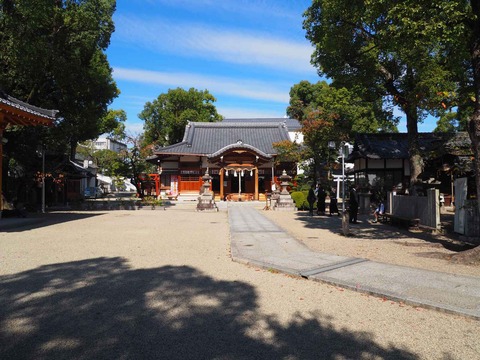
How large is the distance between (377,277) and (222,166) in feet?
85.5

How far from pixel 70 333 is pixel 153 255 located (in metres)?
3.94

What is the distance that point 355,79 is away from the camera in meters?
12.8

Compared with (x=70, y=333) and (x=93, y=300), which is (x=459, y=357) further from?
(x=93, y=300)

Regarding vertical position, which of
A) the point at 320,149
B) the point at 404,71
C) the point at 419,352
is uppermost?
the point at 404,71

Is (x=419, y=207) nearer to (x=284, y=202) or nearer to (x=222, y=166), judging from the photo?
(x=284, y=202)

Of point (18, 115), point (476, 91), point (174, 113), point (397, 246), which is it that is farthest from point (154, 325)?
point (174, 113)

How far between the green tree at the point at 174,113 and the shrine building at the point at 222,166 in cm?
822

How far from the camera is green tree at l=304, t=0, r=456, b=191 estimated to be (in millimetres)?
6958

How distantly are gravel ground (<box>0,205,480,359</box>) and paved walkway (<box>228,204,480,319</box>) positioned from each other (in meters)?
0.16

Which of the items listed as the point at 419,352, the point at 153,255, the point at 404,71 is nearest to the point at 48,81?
the point at 153,255

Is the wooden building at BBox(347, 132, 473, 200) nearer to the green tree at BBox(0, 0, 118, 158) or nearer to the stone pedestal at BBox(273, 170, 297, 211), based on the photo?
the stone pedestal at BBox(273, 170, 297, 211)

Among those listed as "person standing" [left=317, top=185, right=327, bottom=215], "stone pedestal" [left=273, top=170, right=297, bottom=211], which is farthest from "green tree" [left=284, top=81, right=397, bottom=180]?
"person standing" [left=317, top=185, right=327, bottom=215]

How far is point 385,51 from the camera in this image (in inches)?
372

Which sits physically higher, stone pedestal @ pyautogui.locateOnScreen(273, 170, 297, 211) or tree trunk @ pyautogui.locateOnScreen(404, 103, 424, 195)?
tree trunk @ pyautogui.locateOnScreen(404, 103, 424, 195)
